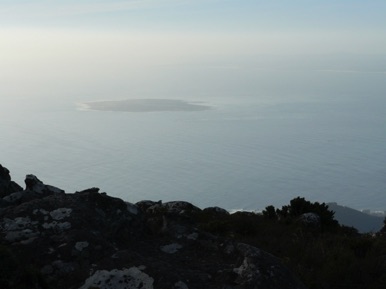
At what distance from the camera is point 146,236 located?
376 inches

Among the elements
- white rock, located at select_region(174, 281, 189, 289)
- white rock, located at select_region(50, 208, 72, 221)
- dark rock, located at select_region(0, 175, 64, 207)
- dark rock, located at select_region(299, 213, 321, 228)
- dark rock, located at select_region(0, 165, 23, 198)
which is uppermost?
white rock, located at select_region(50, 208, 72, 221)

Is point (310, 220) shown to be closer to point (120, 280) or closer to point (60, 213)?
point (60, 213)

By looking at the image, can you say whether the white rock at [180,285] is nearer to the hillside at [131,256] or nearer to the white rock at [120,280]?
the hillside at [131,256]

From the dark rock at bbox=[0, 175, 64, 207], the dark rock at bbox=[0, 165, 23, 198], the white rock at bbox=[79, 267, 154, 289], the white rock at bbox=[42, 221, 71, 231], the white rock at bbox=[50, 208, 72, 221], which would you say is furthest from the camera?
the dark rock at bbox=[0, 165, 23, 198]

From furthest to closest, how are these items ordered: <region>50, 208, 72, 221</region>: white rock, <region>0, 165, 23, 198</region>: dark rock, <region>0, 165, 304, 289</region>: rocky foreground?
1. <region>0, 165, 23, 198</region>: dark rock
2. <region>50, 208, 72, 221</region>: white rock
3. <region>0, 165, 304, 289</region>: rocky foreground

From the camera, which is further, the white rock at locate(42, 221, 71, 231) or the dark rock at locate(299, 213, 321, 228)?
the dark rock at locate(299, 213, 321, 228)

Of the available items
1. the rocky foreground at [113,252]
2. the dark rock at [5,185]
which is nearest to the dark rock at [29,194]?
the dark rock at [5,185]

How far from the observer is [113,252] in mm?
8219

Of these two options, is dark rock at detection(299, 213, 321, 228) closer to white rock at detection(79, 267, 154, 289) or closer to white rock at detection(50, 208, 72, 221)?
white rock at detection(50, 208, 72, 221)

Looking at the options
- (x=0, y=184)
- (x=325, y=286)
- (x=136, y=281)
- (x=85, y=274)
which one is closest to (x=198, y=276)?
(x=136, y=281)

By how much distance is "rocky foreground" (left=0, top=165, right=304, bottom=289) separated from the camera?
7.33 m

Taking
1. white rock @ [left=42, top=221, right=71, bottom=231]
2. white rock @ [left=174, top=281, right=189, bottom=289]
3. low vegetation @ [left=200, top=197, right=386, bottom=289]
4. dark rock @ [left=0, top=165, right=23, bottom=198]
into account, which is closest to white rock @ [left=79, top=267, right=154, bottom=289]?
white rock @ [left=174, top=281, right=189, bottom=289]

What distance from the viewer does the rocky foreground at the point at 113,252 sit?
733 cm

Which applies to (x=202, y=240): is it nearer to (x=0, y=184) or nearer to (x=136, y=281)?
(x=136, y=281)
